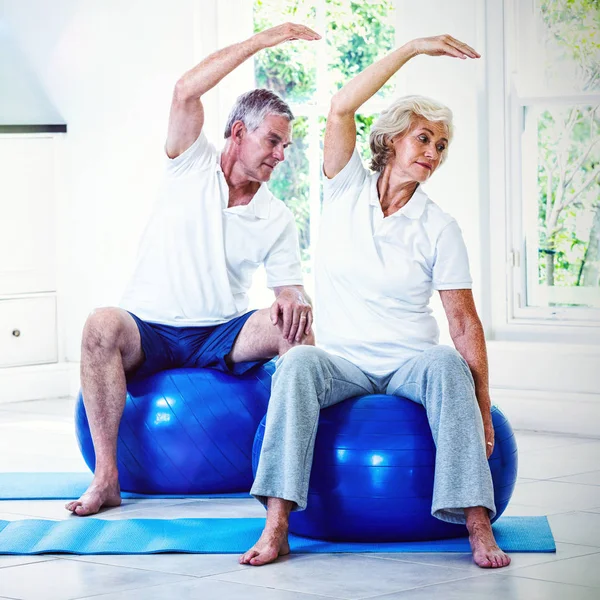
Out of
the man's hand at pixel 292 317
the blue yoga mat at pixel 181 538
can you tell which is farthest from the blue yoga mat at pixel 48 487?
the man's hand at pixel 292 317

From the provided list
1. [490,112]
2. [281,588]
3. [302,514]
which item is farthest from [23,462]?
[490,112]

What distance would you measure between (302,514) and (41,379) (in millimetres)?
3052

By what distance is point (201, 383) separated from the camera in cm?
321

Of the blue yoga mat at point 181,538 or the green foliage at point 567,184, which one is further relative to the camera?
the green foliage at point 567,184

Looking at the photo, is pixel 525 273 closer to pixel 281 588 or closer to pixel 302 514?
pixel 302 514

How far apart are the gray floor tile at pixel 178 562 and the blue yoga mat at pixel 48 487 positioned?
0.68m

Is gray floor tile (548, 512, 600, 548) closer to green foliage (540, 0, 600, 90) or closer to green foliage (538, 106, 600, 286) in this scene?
green foliage (538, 106, 600, 286)

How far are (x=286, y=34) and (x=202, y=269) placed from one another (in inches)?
29.9

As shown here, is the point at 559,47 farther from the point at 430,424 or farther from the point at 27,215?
the point at 27,215

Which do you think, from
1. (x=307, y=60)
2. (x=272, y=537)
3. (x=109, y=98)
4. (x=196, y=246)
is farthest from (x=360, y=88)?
(x=109, y=98)

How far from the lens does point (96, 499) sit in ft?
10.2

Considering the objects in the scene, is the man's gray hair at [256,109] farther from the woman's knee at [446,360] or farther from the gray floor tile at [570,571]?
the gray floor tile at [570,571]

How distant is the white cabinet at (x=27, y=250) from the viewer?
546 centimetres

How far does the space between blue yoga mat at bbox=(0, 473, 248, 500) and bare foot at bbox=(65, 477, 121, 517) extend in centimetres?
14
